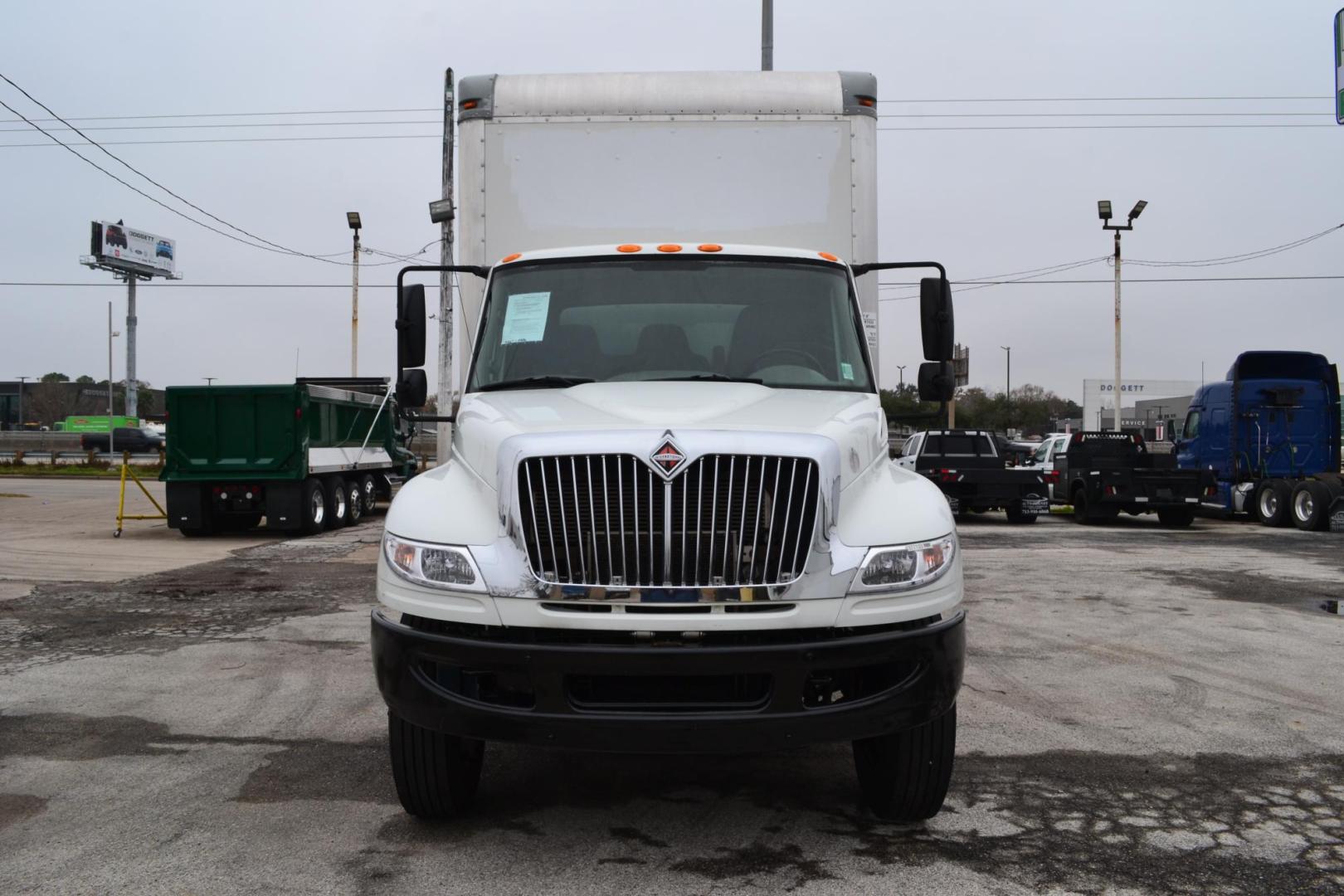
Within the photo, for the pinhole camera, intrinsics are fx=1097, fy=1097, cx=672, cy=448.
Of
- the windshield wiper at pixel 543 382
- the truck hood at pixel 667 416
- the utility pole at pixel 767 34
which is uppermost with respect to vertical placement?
the utility pole at pixel 767 34

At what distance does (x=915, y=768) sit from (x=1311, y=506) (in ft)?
60.7

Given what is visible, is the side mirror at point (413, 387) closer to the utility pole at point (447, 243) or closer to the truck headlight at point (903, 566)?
the truck headlight at point (903, 566)

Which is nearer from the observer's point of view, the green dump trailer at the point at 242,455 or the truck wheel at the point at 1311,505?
the green dump trailer at the point at 242,455

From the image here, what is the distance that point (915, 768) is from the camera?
409cm

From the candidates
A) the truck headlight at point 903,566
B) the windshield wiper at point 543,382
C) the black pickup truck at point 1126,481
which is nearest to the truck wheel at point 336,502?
the black pickup truck at point 1126,481

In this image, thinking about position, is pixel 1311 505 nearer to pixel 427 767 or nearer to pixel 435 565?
pixel 427 767

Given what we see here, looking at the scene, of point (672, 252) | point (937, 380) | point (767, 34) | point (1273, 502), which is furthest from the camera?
point (1273, 502)

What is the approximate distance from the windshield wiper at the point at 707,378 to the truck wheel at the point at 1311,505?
1800 cm

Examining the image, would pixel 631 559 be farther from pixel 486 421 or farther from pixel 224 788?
pixel 224 788

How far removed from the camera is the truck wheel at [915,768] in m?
4.08

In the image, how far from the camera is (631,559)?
3725 mm

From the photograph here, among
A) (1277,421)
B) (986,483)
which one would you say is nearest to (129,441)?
(986,483)

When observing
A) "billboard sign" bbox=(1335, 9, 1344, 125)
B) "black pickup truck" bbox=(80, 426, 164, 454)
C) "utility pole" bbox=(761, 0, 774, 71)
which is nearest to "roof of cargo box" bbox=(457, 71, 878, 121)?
"billboard sign" bbox=(1335, 9, 1344, 125)

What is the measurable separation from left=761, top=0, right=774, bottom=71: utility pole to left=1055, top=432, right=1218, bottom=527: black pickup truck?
9932mm
